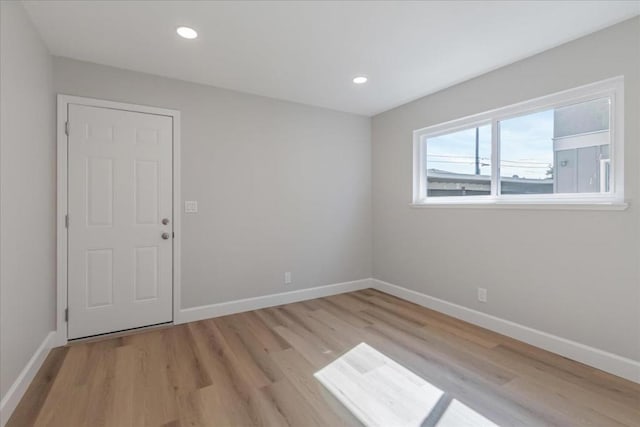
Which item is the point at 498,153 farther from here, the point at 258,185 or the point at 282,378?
the point at 282,378

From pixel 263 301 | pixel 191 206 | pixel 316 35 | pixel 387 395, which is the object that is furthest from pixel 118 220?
pixel 387 395

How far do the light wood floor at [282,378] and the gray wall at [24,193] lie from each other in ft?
1.33

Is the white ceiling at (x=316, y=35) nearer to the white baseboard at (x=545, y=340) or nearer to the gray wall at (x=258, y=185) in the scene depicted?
the gray wall at (x=258, y=185)

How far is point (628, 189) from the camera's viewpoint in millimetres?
2123

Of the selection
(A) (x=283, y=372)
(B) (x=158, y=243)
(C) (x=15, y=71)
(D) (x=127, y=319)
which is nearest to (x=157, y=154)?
(B) (x=158, y=243)

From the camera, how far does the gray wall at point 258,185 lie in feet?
10.4

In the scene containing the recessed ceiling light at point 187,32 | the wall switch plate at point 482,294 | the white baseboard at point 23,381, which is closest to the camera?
the white baseboard at point 23,381

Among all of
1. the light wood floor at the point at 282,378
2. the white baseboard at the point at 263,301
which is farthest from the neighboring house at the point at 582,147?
the white baseboard at the point at 263,301

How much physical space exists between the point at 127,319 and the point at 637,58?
4658 millimetres

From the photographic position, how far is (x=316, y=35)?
2.34 meters

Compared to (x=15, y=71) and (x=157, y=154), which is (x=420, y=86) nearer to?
(x=157, y=154)

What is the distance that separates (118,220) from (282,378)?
2128 mm

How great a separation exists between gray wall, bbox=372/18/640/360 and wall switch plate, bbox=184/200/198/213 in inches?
101

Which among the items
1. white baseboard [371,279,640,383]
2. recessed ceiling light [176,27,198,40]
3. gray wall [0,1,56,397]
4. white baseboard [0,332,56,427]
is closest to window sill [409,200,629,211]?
white baseboard [371,279,640,383]
